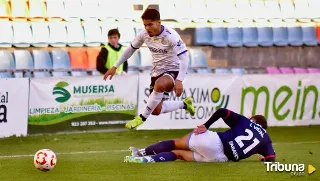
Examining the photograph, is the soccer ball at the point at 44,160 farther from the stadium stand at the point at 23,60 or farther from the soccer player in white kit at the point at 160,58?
the stadium stand at the point at 23,60

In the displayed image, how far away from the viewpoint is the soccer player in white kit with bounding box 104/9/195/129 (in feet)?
42.6

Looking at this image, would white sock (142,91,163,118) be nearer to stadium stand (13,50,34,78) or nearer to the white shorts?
the white shorts

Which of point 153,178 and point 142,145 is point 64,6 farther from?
point 153,178

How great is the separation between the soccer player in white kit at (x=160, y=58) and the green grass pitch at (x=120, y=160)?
100cm

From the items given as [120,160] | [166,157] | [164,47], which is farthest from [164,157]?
[164,47]

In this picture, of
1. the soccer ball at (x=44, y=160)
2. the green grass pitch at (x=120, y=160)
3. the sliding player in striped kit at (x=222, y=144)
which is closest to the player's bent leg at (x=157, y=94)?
the green grass pitch at (x=120, y=160)

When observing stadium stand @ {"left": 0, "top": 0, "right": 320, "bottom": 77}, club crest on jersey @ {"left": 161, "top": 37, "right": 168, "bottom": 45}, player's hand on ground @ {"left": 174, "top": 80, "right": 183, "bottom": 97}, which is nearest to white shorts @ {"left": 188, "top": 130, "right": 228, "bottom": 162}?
player's hand on ground @ {"left": 174, "top": 80, "right": 183, "bottom": 97}

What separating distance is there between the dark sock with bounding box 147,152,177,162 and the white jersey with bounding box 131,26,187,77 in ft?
5.57

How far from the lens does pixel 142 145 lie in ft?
53.8

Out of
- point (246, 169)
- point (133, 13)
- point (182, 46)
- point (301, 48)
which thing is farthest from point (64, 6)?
point (246, 169)

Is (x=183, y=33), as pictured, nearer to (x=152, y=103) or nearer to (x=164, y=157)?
(x=152, y=103)

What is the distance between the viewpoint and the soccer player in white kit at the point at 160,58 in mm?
12992

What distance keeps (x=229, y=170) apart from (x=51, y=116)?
6.91 meters

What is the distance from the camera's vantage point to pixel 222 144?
39.4 ft
